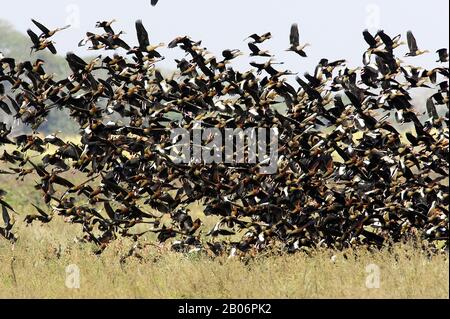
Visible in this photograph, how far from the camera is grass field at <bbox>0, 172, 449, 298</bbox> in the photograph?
6.96 m

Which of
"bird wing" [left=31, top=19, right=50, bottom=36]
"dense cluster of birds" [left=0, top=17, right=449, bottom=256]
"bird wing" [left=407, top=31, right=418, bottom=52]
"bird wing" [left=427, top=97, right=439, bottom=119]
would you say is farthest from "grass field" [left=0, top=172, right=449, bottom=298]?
"bird wing" [left=31, top=19, right=50, bottom=36]

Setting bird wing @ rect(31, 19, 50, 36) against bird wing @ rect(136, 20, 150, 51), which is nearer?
bird wing @ rect(136, 20, 150, 51)

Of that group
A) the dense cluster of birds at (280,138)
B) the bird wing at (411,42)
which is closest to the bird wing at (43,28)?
the dense cluster of birds at (280,138)

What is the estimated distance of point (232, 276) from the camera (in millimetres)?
7621

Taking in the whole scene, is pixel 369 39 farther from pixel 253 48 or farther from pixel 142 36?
pixel 142 36

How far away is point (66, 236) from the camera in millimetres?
12156

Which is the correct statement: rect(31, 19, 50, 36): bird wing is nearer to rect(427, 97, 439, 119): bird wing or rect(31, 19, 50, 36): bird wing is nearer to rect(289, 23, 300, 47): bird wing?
rect(289, 23, 300, 47): bird wing

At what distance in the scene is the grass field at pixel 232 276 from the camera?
696cm

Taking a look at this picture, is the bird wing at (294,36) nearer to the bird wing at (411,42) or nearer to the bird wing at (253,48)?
the bird wing at (253,48)

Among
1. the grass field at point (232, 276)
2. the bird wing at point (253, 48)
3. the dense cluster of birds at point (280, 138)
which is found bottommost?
the grass field at point (232, 276)

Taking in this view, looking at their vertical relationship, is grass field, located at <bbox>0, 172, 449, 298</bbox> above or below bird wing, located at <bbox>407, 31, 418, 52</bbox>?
below
